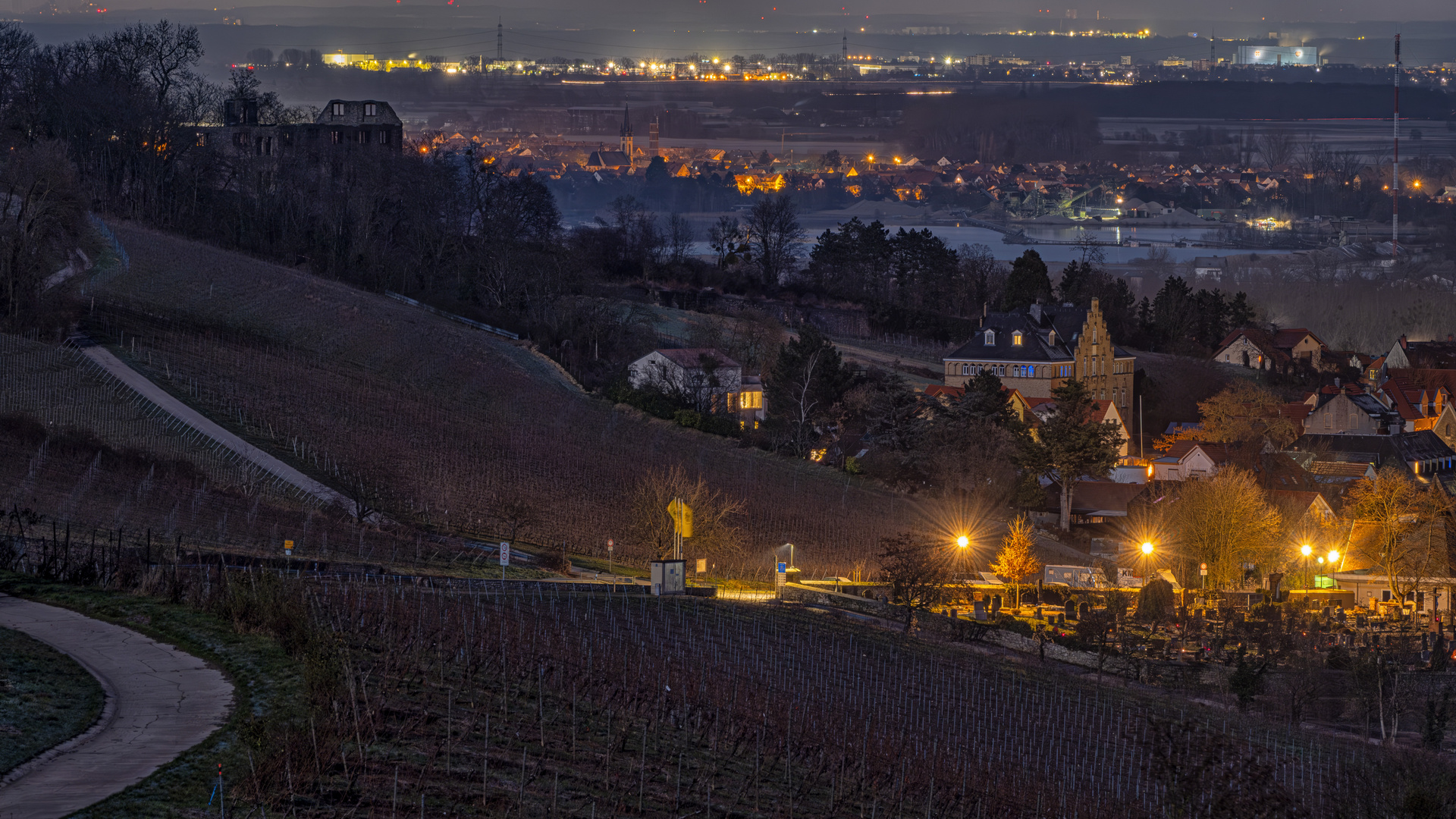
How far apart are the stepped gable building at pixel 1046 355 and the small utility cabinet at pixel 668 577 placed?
128ft

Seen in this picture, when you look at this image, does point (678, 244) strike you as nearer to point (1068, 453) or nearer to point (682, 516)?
point (1068, 453)

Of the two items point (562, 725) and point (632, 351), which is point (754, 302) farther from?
point (562, 725)

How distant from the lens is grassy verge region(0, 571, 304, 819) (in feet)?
45.5

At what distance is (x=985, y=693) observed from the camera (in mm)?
26641

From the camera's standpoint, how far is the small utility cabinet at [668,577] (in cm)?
2883

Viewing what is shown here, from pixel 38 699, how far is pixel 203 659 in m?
2.47

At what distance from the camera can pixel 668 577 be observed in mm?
29031

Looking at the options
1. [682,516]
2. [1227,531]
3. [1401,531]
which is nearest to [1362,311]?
[1401,531]

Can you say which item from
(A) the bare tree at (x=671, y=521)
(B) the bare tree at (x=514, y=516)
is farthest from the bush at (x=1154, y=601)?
(B) the bare tree at (x=514, y=516)

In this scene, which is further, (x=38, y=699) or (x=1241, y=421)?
(x=1241, y=421)

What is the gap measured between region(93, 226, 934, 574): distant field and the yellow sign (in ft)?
3.90

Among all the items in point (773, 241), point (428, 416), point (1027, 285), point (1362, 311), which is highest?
point (773, 241)

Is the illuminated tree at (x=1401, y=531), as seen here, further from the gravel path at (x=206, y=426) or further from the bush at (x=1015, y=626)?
the gravel path at (x=206, y=426)

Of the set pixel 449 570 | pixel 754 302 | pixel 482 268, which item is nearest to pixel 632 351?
pixel 482 268
